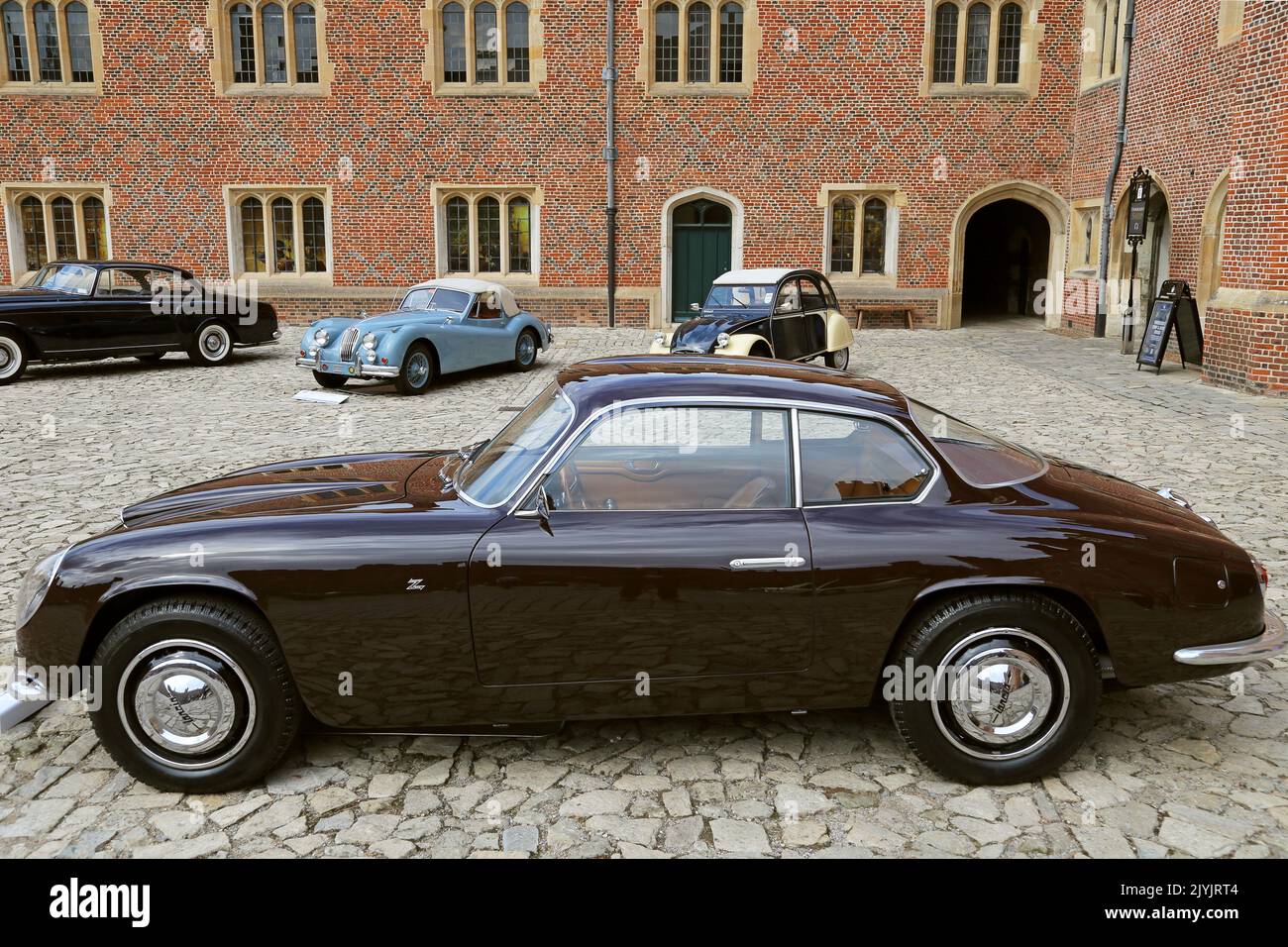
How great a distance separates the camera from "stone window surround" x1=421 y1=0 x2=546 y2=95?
20.7 m

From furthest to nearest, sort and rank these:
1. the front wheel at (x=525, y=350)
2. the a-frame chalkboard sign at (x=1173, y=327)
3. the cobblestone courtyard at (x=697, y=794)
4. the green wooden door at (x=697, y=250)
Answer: the green wooden door at (x=697, y=250), the front wheel at (x=525, y=350), the a-frame chalkboard sign at (x=1173, y=327), the cobblestone courtyard at (x=697, y=794)

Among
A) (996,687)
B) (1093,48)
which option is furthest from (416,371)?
(1093,48)

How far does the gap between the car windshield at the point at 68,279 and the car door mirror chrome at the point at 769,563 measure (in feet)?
44.6

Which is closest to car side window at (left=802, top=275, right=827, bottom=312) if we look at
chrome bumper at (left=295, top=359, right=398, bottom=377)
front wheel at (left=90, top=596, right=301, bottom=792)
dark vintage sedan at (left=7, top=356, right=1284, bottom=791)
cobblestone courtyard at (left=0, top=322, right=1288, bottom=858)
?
chrome bumper at (left=295, top=359, right=398, bottom=377)

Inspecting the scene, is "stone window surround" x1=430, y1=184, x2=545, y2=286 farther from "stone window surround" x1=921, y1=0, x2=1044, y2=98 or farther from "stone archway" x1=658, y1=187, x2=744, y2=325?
"stone window surround" x1=921, y1=0, x2=1044, y2=98

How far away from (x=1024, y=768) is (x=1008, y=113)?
1969cm

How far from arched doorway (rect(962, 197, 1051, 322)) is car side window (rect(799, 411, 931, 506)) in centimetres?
2029

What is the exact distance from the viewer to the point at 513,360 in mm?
15227

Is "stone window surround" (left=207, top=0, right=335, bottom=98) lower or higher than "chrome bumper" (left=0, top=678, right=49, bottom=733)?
higher

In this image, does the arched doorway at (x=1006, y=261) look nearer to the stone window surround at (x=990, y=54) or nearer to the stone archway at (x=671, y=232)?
the stone window surround at (x=990, y=54)

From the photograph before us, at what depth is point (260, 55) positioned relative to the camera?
68.9ft

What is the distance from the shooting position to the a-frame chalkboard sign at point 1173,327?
14.6 m

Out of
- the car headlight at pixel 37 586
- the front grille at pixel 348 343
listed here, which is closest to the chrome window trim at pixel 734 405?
the car headlight at pixel 37 586
